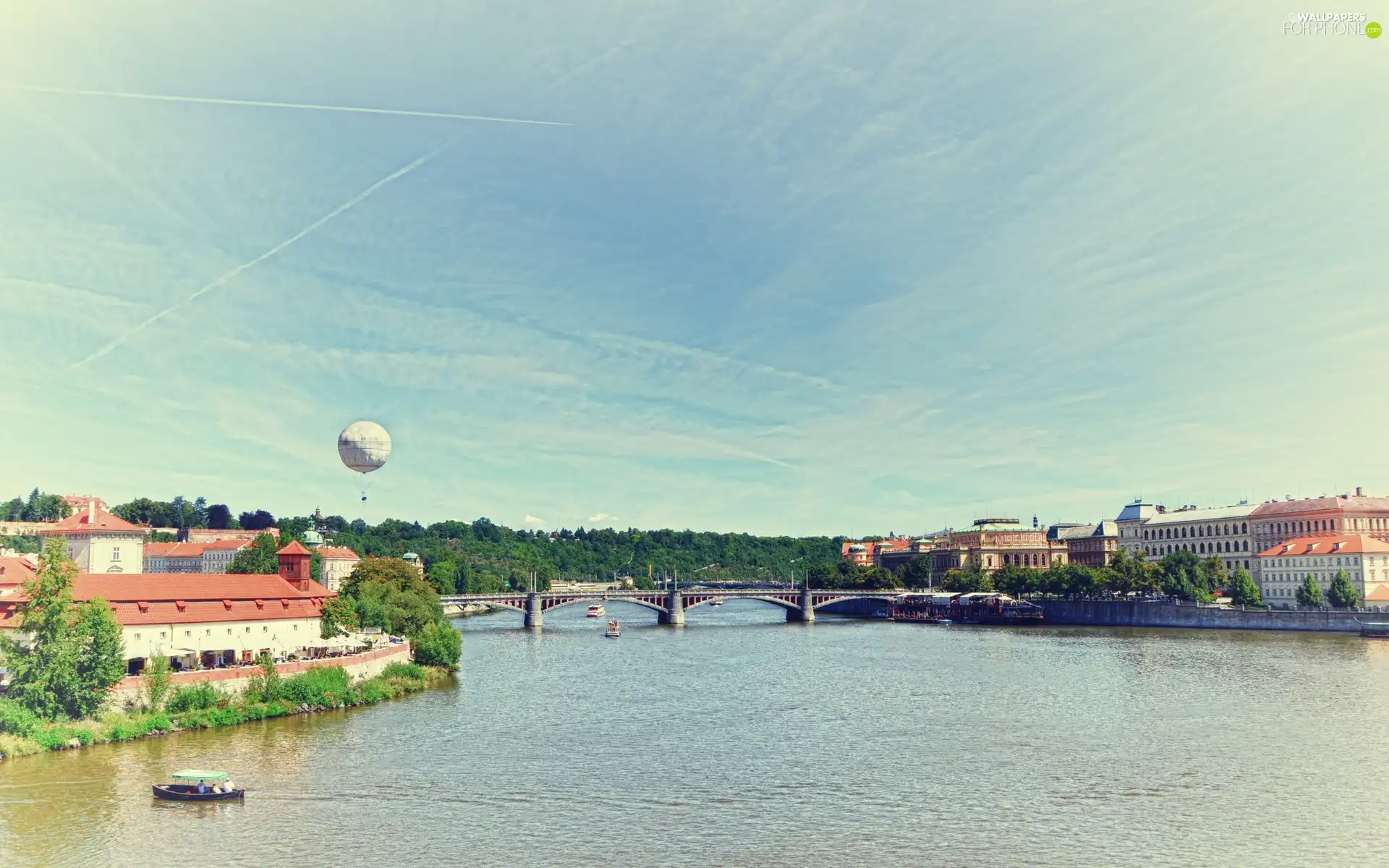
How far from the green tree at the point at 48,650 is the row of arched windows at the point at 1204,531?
173 m

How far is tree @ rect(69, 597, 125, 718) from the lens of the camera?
5591cm

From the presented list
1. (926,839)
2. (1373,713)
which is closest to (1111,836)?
(926,839)

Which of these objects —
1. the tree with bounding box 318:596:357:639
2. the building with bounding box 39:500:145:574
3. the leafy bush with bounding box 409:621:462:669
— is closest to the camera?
the tree with bounding box 318:596:357:639

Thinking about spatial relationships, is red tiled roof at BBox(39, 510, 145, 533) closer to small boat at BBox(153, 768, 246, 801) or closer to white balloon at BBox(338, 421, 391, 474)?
white balloon at BBox(338, 421, 391, 474)

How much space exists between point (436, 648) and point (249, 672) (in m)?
22.7

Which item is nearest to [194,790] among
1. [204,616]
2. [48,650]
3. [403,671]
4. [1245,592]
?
[48,650]

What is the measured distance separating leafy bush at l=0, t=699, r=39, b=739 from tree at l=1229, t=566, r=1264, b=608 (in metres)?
140

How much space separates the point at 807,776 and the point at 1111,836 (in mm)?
14384

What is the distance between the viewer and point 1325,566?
14325 centimetres

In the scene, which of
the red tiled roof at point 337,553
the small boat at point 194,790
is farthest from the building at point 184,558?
the small boat at point 194,790

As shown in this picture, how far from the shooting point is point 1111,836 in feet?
129

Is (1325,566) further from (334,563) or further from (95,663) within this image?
(334,563)

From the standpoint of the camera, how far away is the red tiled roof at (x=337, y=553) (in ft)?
607

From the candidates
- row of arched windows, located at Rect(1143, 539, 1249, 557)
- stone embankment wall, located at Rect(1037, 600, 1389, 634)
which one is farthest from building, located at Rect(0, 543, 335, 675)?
row of arched windows, located at Rect(1143, 539, 1249, 557)
